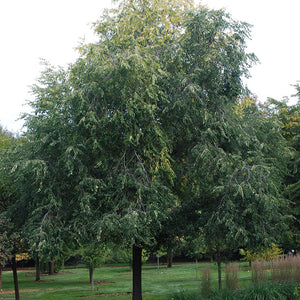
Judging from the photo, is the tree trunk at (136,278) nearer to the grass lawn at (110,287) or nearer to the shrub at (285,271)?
the grass lawn at (110,287)

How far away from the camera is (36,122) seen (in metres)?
12.6

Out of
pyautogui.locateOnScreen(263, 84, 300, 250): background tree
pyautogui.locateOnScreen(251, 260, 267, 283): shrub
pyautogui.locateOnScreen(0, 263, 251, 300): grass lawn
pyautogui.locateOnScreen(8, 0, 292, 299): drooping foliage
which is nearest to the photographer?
pyautogui.locateOnScreen(8, 0, 292, 299): drooping foliage

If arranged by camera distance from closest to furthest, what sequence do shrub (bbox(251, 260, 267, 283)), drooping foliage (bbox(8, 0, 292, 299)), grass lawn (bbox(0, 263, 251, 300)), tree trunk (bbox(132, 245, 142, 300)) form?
1. drooping foliage (bbox(8, 0, 292, 299))
2. shrub (bbox(251, 260, 267, 283))
3. tree trunk (bbox(132, 245, 142, 300))
4. grass lawn (bbox(0, 263, 251, 300))

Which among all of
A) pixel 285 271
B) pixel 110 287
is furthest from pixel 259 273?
pixel 110 287

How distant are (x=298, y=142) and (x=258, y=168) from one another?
32.2ft

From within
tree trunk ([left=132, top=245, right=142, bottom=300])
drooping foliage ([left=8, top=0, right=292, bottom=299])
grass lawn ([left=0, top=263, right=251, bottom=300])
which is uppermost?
drooping foliage ([left=8, top=0, right=292, bottom=299])

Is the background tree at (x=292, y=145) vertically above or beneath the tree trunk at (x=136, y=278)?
above

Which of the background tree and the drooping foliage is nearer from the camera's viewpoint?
the drooping foliage

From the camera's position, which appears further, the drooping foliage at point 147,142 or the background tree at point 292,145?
Answer: the background tree at point 292,145

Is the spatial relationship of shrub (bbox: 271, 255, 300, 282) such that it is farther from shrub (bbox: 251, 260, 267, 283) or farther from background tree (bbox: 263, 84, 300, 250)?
background tree (bbox: 263, 84, 300, 250)

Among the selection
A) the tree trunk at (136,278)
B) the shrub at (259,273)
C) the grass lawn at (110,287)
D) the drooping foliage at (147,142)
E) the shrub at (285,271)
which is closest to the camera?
the drooping foliage at (147,142)

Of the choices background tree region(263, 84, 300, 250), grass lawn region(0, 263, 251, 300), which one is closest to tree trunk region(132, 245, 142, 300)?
grass lawn region(0, 263, 251, 300)

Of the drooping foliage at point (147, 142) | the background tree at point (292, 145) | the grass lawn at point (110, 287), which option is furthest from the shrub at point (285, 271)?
the background tree at point (292, 145)

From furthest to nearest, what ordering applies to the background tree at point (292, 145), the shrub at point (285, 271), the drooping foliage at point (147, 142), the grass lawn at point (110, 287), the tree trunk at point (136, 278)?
1. the grass lawn at point (110, 287)
2. the background tree at point (292, 145)
3. the shrub at point (285, 271)
4. the tree trunk at point (136, 278)
5. the drooping foliage at point (147, 142)
